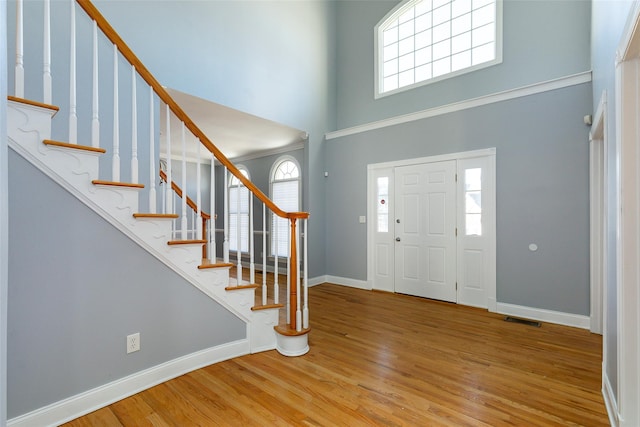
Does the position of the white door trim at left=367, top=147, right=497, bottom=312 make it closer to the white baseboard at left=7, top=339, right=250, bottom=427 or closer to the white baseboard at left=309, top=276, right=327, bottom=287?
the white baseboard at left=309, top=276, right=327, bottom=287

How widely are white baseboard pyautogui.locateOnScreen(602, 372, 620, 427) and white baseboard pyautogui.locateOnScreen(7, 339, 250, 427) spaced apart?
2.39 meters

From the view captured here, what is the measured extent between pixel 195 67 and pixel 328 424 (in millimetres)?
3636

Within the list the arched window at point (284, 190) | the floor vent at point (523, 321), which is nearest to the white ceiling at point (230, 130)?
the arched window at point (284, 190)

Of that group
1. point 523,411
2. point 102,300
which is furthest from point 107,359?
point 523,411

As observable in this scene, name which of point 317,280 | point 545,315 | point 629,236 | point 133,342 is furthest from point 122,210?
point 545,315

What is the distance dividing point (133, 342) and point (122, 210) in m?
0.88

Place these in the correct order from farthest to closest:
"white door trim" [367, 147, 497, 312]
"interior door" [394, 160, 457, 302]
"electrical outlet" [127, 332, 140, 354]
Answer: "interior door" [394, 160, 457, 302]
"white door trim" [367, 147, 497, 312]
"electrical outlet" [127, 332, 140, 354]

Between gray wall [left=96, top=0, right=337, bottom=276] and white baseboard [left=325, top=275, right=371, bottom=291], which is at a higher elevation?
gray wall [left=96, top=0, right=337, bottom=276]

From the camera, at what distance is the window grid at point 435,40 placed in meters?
3.89

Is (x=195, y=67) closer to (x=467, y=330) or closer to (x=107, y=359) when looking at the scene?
(x=107, y=359)

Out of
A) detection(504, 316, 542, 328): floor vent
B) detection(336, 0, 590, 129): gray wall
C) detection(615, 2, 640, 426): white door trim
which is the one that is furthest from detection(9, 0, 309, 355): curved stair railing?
detection(336, 0, 590, 129): gray wall

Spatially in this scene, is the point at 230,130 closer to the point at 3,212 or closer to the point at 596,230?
the point at 3,212

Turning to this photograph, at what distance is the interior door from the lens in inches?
157

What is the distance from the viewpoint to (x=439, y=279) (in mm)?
4082
